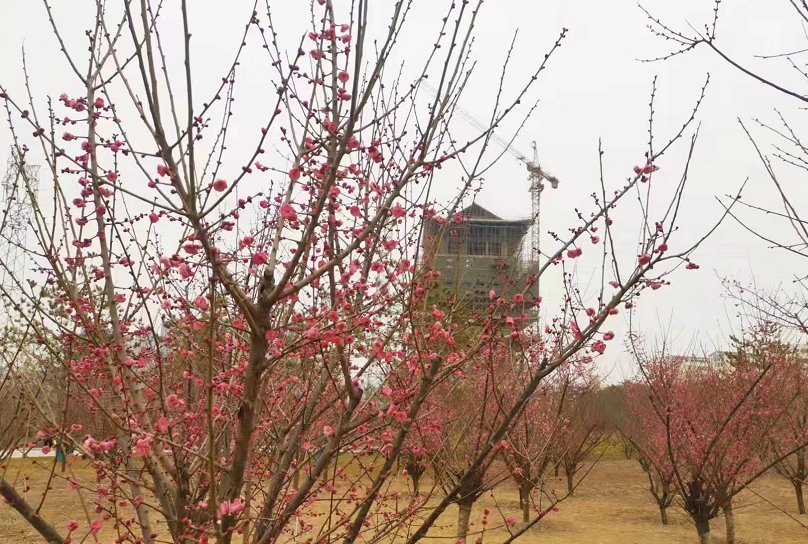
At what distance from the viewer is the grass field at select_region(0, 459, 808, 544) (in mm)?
11367

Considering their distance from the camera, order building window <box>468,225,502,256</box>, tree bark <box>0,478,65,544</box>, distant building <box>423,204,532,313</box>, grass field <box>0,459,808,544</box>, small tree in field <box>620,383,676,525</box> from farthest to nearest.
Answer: small tree in field <box>620,383,676,525</box>, grass field <box>0,459,808,544</box>, building window <box>468,225,502,256</box>, distant building <box>423,204,532,313</box>, tree bark <box>0,478,65,544</box>

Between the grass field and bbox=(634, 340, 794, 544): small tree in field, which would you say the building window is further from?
the grass field

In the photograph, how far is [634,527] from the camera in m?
12.8

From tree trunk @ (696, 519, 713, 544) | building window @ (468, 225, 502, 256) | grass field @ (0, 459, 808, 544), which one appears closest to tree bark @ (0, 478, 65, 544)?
building window @ (468, 225, 502, 256)

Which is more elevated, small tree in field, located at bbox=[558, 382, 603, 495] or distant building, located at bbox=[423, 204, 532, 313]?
distant building, located at bbox=[423, 204, 532, 313]

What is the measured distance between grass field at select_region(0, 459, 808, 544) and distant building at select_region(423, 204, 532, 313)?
473 centimetres

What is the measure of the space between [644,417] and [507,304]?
1526cm

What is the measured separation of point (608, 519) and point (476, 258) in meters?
11.4

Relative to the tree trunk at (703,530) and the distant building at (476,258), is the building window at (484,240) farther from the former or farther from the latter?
the tree trunk at (703,530)

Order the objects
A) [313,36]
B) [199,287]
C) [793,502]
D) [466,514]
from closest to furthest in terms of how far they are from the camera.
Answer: [313,36] < [199,287] < [466,514] < [793,502]

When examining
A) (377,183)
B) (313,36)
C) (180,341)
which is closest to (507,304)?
(377,183)

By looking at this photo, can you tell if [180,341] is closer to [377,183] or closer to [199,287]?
[199,287]

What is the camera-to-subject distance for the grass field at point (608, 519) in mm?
11367

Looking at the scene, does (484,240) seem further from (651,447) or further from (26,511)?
(651,447)
